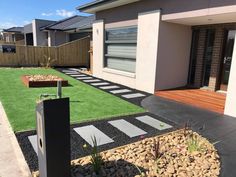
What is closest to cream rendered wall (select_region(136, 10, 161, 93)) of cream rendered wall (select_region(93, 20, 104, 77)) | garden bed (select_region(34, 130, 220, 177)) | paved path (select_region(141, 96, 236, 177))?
paved path (select_region(141, 96, 236, 177))

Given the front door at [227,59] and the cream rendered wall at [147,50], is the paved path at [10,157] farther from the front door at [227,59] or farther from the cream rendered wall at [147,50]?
the front door at [227,59]

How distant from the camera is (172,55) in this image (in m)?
7.71

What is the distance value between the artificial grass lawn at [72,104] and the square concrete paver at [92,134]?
52cm

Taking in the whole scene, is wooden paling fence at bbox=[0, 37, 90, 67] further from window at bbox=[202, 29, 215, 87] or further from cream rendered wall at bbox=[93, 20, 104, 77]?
window at bbox=[202, 29, 215, 87]

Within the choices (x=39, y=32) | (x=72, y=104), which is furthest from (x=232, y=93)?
(x=39, y=32)

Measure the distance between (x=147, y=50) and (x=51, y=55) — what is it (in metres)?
9.58

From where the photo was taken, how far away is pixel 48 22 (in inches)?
855

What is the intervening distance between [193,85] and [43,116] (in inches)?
292

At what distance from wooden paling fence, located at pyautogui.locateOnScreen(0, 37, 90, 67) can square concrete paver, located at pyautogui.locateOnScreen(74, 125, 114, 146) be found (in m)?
11.4

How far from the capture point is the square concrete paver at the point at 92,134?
3.74 m

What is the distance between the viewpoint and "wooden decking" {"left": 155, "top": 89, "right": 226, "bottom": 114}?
19.5 ft

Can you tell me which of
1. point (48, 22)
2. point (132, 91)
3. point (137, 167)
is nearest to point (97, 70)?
point (132, 91)

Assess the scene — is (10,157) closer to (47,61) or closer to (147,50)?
(147,50)

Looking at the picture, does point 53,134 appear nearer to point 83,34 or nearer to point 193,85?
point 193,85
